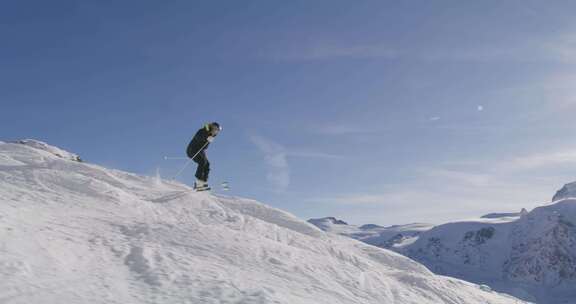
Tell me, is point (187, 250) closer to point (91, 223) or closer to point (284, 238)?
point (91, 223)

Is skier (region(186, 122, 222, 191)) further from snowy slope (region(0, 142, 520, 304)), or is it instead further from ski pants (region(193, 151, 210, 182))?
snowy slope (region(0, 142, 520, 304))

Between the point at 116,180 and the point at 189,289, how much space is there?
1113 centimetres

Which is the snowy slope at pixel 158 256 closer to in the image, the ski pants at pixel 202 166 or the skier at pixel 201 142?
the skier at pixel 201 142

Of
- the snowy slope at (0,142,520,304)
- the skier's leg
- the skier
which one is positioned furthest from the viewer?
the skier's leg

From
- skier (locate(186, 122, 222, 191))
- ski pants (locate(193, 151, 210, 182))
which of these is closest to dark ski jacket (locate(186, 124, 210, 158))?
skier (locate(186, 122, 222, 191))

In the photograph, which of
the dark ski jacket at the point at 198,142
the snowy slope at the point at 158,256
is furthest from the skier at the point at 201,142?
the snowy slope at the point at 158,256

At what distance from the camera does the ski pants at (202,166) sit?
22766 millimetres

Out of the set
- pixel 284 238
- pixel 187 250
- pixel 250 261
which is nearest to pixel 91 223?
pixel 187 250

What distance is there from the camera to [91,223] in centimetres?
1193

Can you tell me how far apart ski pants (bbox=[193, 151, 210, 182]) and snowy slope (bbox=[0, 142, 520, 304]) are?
491 centimetres

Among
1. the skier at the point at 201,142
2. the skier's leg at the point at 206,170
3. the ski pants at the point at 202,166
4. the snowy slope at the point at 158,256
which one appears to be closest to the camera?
the snowy slope at the point at 158,256

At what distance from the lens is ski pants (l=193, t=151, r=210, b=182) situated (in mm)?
22766

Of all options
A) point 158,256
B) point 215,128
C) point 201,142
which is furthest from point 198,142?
point 158,256

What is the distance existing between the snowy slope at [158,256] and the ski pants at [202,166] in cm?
491
